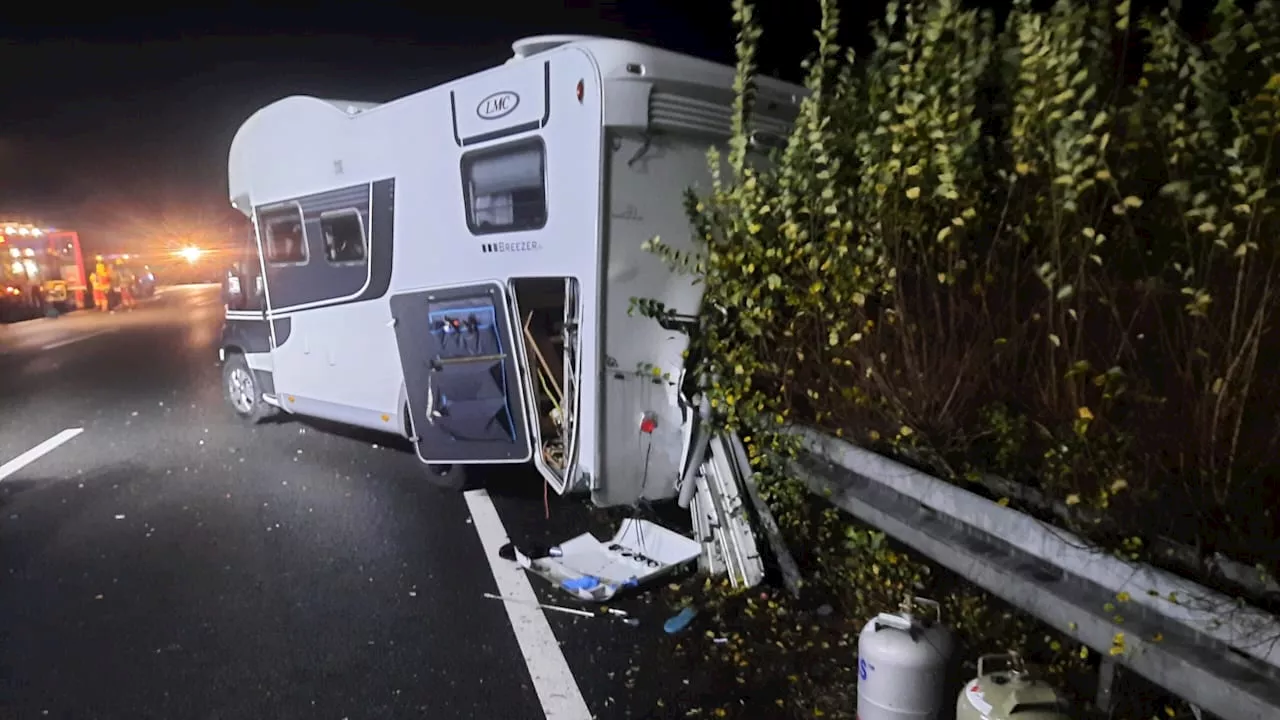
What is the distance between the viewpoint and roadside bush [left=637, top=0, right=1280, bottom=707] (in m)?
2.82

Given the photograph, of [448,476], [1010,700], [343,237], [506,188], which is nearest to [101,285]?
[343,237]

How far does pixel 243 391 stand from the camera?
9539 mm

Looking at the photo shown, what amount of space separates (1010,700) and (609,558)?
2.84 metres

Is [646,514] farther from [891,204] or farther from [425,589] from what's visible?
[891,204]

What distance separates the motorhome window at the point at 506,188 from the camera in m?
5.46

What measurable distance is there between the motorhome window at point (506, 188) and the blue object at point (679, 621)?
2555 mm

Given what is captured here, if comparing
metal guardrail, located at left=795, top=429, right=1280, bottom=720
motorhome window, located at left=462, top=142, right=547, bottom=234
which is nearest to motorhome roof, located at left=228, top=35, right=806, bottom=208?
motorhome window, located at left=462, top=142, right=547, bottom=234

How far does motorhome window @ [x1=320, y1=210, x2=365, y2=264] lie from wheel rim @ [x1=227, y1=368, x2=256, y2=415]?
9.15ft

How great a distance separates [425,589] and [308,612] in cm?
65

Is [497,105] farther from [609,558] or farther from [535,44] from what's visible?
[609,558]

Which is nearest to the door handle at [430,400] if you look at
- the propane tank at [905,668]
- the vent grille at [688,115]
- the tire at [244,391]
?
the vent grille at [688,115]

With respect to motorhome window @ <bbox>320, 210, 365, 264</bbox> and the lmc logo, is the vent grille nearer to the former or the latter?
the lmc logo

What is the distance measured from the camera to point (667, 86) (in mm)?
5078

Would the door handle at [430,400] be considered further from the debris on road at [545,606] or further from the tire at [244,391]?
the tire at [244,391]
